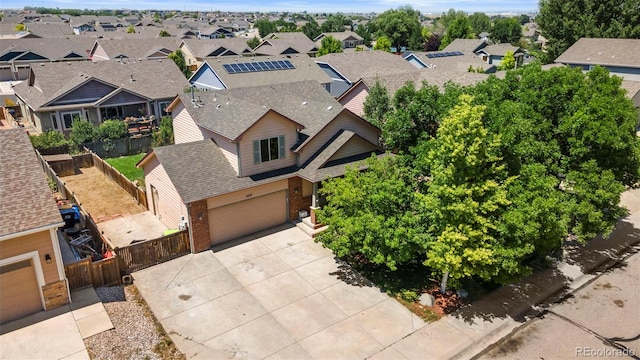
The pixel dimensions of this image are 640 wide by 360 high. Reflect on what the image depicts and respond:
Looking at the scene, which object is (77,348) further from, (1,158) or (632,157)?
(632,157)

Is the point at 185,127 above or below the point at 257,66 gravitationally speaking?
below

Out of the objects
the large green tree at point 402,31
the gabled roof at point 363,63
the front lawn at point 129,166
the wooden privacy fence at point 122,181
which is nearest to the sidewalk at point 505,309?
the wooden privacy fence at point 122,181

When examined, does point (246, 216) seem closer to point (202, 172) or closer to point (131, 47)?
point (202, 172)

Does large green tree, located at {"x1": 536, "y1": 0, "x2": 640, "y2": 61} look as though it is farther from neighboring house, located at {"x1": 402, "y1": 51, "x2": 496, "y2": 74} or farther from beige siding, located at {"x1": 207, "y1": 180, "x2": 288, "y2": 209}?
beige siding, located at {"x1": 207, "y1": 180, "x2": 288, "y2": 209}

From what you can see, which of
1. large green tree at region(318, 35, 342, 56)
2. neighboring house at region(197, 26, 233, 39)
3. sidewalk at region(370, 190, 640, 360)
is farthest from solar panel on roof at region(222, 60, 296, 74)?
neighboring house at region(197, 26, 233, 39)

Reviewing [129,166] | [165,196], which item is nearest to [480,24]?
[129,166]

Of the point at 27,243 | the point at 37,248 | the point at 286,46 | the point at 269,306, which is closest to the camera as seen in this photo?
the point at 27,243

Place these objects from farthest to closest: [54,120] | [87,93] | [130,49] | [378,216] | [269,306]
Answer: [130,49]
[87,93]
[54,120]
[378,216]
[269,306]
